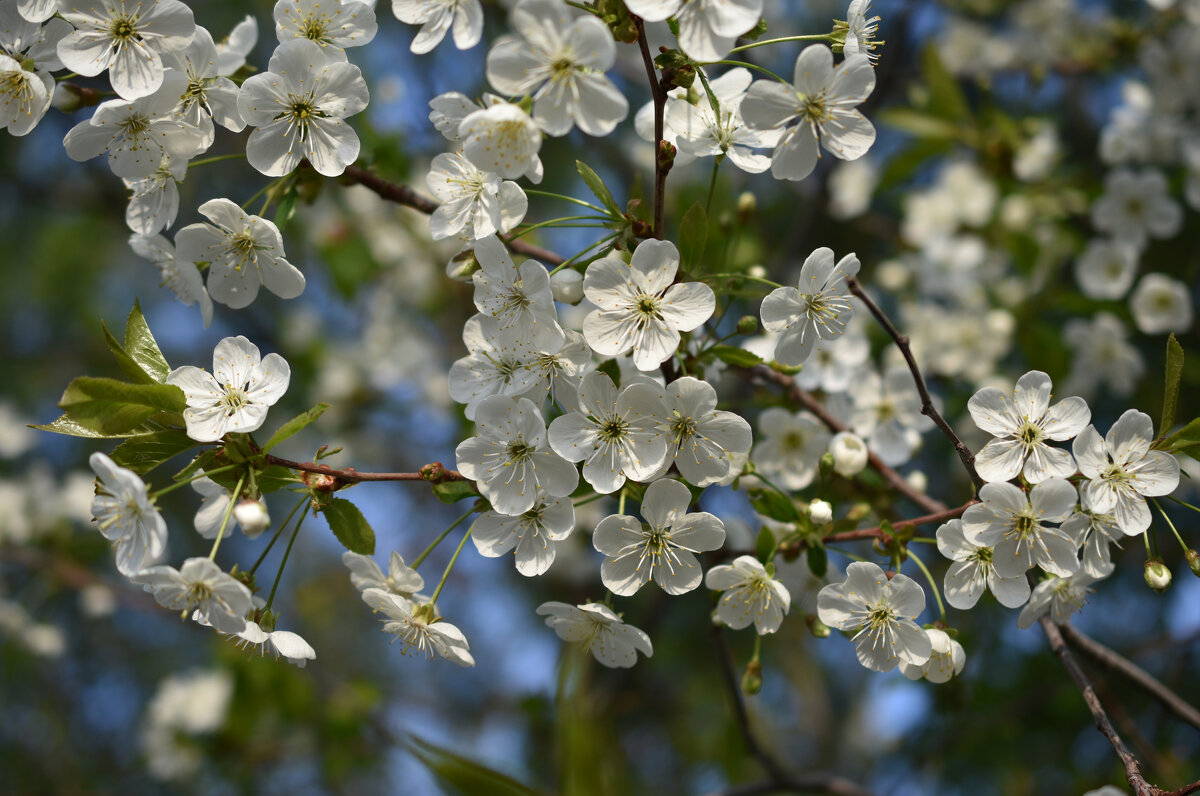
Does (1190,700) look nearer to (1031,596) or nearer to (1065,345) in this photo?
(1065,345)

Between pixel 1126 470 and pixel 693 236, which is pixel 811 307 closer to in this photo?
pixel 693 236

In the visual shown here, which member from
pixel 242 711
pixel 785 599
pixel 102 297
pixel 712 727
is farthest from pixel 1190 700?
pixel 102 297

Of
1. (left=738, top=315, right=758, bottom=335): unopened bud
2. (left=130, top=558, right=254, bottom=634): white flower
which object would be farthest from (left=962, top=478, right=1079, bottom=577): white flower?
(left=130, top=558, right=254, bottom=634): white flower

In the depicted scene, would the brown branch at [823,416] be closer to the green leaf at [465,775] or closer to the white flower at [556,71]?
the white flower at [556,71]

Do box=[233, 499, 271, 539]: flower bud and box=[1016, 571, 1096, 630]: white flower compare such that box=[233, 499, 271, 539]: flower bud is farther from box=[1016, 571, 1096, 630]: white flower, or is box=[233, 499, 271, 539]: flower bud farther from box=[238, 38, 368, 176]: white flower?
box=[1016, 571, 1096, 630]: white flower

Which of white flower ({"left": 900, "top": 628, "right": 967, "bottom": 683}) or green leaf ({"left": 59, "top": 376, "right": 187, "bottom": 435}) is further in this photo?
white flower ({"left": 900, "top": 628, "right": 967, "bottom": 683})

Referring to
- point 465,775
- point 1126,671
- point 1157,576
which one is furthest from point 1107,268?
A: point 465,775
